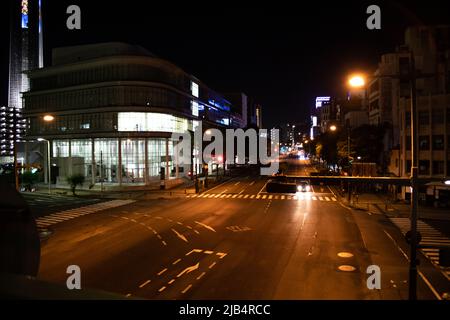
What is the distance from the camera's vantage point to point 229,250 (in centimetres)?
2017

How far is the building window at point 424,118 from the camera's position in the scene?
41000mm

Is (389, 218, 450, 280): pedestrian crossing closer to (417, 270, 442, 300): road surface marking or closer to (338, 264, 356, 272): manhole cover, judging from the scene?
(417, 270, 442, 300): road surface marking

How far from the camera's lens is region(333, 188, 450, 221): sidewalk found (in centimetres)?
3247

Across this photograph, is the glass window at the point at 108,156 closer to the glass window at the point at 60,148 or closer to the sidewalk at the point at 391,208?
the glass window at the point at 60,148

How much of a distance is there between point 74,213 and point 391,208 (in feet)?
101

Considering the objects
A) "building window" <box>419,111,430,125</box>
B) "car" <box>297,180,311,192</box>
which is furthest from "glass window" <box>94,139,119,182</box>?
"building window" <box>419,111,430,125</box>

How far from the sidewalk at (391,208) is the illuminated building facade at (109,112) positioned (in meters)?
31.4

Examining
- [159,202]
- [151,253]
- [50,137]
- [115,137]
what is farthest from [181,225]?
[50,137]

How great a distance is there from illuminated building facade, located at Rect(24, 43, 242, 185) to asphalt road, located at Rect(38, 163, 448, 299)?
94.8 feet

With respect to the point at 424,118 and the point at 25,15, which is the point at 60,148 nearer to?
the point at 424,118
